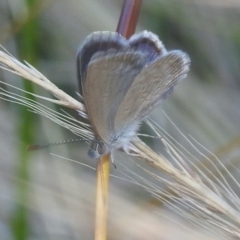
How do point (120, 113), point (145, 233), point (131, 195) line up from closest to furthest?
point (120, 113)
point (145, 233)
point (131, 195)

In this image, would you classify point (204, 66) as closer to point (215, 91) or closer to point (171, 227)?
point (215, 91)

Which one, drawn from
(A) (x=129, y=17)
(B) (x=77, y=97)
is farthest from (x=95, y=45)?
(B) (x=77, y=97)

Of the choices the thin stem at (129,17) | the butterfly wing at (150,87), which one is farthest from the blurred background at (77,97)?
the thin stem at (129,17)

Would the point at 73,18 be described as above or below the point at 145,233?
above

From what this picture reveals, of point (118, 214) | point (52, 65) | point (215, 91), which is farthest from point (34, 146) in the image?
point (215, 91)

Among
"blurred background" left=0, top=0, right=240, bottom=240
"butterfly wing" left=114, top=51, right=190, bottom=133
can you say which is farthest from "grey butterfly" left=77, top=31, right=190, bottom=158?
"blurred background" left=0, top=0, right=240, bottom=240

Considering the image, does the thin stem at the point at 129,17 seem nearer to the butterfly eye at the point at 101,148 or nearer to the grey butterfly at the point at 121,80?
the grey butterfly at the point at 121,80
